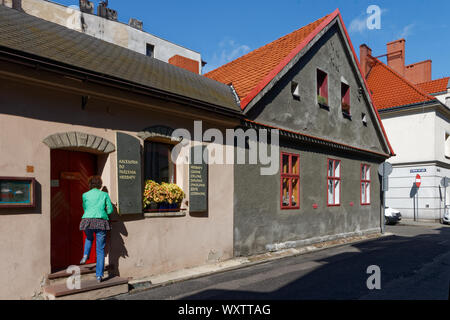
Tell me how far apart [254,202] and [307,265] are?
2220 mm

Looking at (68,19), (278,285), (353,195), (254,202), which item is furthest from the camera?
(68,19)

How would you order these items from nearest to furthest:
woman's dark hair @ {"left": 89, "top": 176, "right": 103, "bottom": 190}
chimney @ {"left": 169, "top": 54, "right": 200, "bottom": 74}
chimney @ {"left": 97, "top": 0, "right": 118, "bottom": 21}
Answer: woman's dark hair @ {"left": 89, "top": 176, "right": 103, "bottom": 190}
chimney @ {"left": 169, "top": 54, "right": 200, "bottom": 74}
chimney @ {"left": 97, "top": 0, "right": 118, "bottom": 21}

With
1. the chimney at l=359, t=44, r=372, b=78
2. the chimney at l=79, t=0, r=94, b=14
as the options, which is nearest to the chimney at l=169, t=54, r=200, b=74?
the chimney at l=79, t=0, r=94, b=14

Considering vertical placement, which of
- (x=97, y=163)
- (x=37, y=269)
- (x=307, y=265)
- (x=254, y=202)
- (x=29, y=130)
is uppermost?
(x=29, y=130)

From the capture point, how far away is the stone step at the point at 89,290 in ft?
18.3

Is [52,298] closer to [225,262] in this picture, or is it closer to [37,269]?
[37,269]

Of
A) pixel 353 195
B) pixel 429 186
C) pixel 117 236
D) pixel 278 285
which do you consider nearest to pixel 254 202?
pixel 278 285

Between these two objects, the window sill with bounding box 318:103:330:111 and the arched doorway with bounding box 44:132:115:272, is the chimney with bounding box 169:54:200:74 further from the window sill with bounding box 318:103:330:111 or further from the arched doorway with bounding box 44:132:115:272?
the arched doorway with bounding box 44:132:115:272

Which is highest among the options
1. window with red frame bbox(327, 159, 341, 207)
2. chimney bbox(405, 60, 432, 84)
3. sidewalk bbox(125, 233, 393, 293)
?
chimney bbox(405, 60, 432, 84)

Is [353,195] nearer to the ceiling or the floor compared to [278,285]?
nearer to the ceiling

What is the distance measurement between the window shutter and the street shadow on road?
207 centimetres

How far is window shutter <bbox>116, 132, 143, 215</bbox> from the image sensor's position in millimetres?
6875

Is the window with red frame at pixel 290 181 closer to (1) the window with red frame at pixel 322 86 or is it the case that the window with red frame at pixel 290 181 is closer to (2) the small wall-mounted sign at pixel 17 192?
(1) the window with red frame at pixel 322 86
